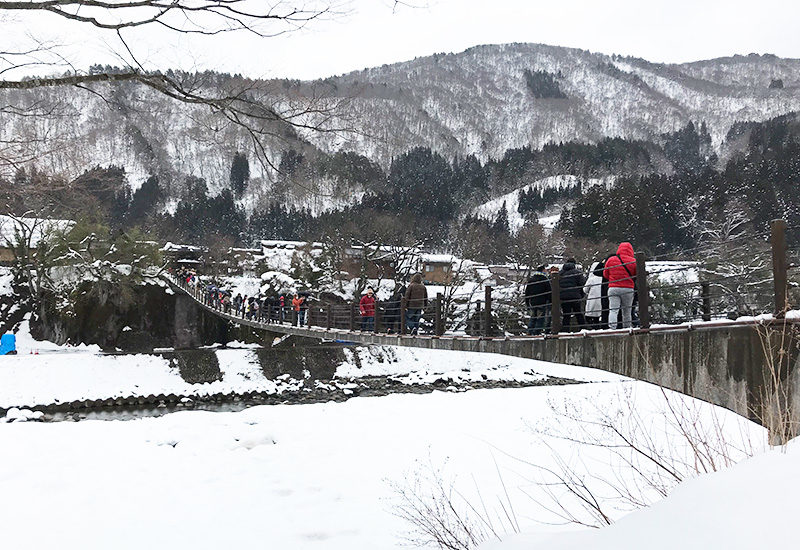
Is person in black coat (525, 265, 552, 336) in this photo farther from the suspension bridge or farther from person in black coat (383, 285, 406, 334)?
person in black coat (383, 285, 406, 334)

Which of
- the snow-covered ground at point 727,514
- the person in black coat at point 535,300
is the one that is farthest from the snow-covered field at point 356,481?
the person in black coat at point 535,300

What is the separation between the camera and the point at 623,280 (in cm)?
605

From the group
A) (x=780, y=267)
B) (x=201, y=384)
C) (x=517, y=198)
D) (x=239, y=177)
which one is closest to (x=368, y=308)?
(x=201, y=384)

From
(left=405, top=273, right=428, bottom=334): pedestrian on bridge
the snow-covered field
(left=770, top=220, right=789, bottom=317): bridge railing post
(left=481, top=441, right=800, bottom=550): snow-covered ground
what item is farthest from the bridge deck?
(left=481, top=441, right=800, bottom=550): snow-covered ground

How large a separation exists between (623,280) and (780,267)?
7.40ft

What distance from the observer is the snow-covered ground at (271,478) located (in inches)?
215

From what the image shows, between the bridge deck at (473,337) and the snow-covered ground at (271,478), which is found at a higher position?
the bridge deck at (473,337)

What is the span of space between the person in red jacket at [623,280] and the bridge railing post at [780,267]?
2.14 meters

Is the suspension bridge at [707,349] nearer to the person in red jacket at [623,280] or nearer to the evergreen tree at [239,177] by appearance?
the person in red jacket at [623,280]

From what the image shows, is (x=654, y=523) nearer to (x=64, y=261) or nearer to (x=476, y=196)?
(x=64, y=261)

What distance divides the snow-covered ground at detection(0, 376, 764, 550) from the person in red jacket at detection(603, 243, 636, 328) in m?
1.26

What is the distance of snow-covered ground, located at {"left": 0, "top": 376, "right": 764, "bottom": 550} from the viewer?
5.46 metres

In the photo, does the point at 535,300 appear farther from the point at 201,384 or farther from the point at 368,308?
the point at 201,384

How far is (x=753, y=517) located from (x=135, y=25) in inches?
183
